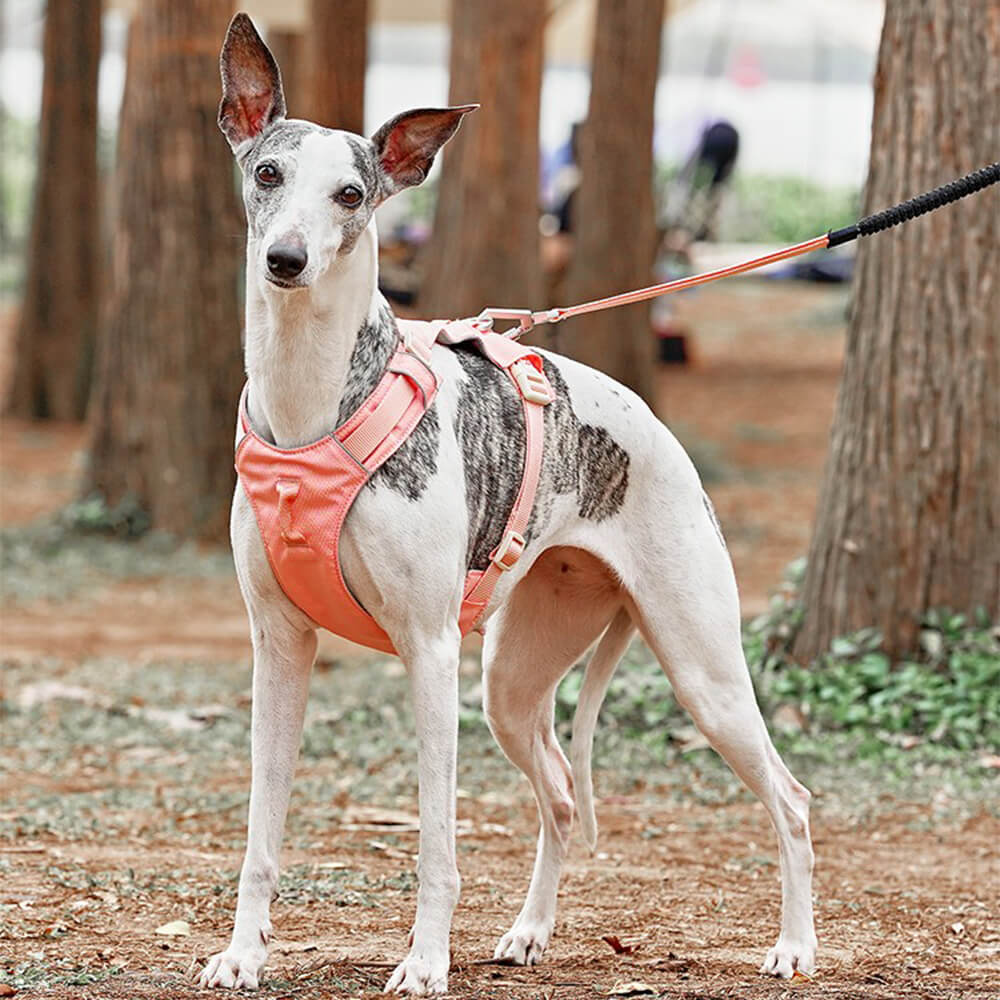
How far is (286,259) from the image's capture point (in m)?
3.78

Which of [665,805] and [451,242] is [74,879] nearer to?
[665,805]

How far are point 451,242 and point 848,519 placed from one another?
5.67m

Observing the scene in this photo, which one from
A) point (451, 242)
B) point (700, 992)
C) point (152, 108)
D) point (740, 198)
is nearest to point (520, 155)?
point (451, 242)

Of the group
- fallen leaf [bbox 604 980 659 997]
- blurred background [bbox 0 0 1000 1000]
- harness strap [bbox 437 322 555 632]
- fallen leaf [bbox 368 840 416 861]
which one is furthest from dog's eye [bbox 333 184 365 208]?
fallen leaf [bbox 368 840 416 861]

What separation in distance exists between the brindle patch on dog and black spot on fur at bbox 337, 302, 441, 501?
14cm

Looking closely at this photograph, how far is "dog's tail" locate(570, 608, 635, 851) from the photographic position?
498cm

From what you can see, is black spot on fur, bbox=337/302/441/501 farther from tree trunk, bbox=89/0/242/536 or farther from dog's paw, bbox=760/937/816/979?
tree trunk, bbox=89/0/242/536

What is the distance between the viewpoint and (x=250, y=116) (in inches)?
164

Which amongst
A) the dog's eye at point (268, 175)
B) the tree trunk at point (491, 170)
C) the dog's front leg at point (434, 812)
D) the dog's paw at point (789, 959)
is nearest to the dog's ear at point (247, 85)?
the dog's eye at point (268, 175)

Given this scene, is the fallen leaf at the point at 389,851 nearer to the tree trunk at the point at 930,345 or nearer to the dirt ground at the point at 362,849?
the dirt ground at the point at 362,849

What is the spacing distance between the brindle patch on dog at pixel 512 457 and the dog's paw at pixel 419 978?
0.92 metres

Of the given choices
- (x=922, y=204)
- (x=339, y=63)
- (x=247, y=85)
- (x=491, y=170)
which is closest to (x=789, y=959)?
(x=922, y=204)

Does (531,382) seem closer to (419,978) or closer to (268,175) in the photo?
(268,175)

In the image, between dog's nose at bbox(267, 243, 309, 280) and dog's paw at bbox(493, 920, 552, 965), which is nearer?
dog's nose at bbox(267, 243, 309, 280)
